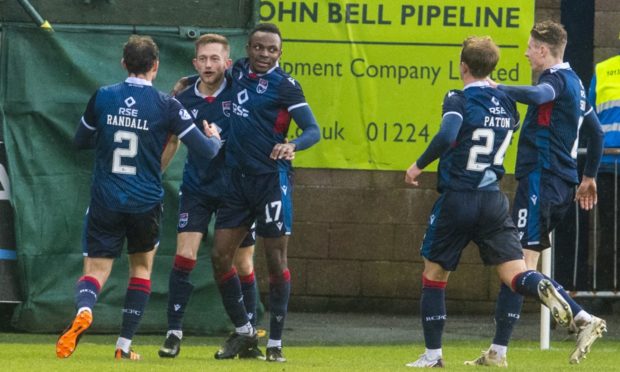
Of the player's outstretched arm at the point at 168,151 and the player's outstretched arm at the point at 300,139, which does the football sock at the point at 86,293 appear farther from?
the player's outstretched arm at the point at 300,139

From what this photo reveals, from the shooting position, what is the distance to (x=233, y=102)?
9.41 metres

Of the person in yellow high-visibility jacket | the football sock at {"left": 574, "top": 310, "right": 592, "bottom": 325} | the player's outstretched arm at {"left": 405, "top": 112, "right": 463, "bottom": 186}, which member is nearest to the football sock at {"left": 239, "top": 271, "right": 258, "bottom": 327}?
the player's outstretched arm at {"left": 405, "top": 112, "right": 463, "bottom": 186}

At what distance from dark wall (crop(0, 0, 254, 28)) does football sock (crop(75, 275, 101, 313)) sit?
109 inches

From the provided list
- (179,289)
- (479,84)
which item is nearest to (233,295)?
(179,289)

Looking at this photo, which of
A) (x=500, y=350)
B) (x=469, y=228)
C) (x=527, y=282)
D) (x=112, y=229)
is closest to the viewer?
(x=527, y=282)

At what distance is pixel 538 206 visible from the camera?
9.38m

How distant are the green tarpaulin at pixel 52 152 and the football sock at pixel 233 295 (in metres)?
1.74

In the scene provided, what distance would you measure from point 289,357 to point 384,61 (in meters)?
3.76

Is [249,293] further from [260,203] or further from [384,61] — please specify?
[384,61]

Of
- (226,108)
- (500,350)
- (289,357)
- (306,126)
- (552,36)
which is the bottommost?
(289,357)

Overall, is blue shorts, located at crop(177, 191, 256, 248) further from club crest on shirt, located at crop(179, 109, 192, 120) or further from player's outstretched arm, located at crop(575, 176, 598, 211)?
player's outstretched arm, located at crop(575, 176, 598, 211)

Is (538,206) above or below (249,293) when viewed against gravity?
above

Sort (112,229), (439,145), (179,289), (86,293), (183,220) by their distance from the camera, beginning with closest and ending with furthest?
(439,145) → (86,293) → (112,229) → (179,289) → (183,220)

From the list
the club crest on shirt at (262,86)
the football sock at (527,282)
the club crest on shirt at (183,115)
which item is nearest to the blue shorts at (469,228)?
the football sock at (527,282)
